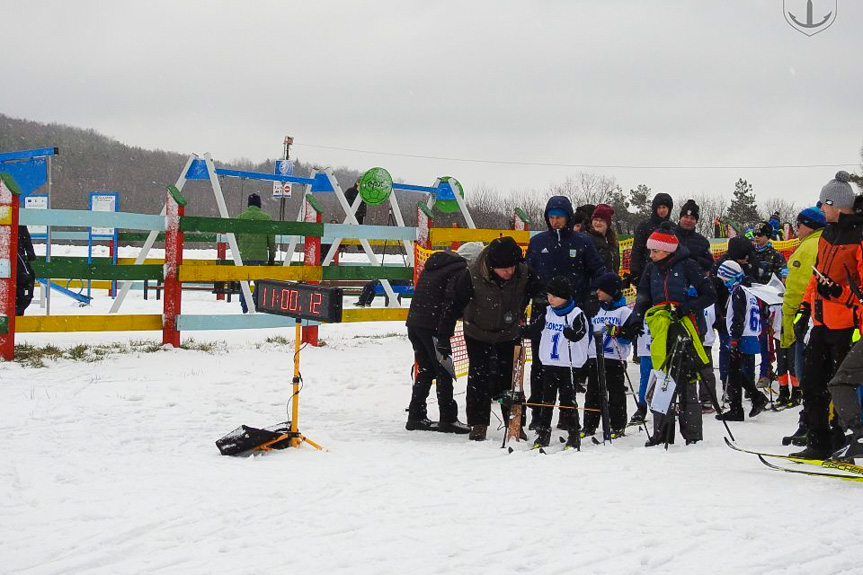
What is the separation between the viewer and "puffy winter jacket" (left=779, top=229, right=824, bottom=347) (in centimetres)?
618

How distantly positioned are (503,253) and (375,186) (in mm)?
7549

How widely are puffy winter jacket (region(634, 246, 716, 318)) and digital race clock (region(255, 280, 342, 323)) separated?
2.43m

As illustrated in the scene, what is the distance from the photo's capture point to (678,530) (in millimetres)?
3939

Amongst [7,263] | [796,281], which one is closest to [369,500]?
[796,281]

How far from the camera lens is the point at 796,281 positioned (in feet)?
20.8

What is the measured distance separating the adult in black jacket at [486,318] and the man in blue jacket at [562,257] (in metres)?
0.23

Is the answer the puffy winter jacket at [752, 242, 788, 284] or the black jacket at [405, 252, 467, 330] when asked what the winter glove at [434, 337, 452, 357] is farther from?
the puffy winter jacket at [752, 242, 788, 284]

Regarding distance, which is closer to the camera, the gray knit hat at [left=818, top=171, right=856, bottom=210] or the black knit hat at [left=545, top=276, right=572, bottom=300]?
the gray knit hat at [left=818, top=171, right=856, bottom=210]

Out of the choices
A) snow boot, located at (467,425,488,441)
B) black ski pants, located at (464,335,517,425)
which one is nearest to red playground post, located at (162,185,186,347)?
black ski pants, located at (464,335,517,425)

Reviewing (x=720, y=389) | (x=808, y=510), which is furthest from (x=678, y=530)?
(x=720, y=389)

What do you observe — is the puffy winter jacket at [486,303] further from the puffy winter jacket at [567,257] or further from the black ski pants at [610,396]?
the black ski pants at [610,396]

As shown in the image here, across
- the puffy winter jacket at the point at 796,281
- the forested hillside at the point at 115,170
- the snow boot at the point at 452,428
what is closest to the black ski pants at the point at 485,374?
the snow boot at the point at 452,428

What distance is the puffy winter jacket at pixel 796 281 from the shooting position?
6.18 meters

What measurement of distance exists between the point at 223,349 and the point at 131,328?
119cm
